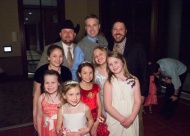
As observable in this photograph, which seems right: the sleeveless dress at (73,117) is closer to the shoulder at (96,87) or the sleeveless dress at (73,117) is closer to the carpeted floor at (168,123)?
the shoulder at (96,87)

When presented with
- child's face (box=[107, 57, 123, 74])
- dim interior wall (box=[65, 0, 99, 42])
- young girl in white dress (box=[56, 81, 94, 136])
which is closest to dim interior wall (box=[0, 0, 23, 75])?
dim interior wall (box=[65, 0, 99, 42])

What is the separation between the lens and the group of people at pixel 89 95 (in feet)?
7.04

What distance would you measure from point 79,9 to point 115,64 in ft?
18.1

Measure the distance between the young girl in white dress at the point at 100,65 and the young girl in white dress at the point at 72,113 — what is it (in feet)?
1.24

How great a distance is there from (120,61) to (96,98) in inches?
18.9

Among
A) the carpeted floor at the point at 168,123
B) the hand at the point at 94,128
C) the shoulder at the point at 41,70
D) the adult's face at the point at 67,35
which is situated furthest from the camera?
the carpeted floor at the point at 168,123

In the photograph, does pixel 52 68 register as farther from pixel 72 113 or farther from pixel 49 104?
pixel 72 113

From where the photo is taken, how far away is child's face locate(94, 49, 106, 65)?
237 cm

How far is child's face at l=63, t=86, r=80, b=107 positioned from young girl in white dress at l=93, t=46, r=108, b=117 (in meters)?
0.40

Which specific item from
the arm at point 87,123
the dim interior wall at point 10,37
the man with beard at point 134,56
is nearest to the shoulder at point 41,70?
the arm at point 87,123

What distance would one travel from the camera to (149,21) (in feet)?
18.7

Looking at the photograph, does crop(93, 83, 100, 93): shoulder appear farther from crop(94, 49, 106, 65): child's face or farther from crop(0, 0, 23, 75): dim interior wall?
crop(0, 0, 23, 75): dim interior wall

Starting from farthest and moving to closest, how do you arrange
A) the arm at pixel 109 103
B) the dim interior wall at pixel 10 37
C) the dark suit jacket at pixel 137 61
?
the dim interior wall at pixel 10 37 < the dark suit jacket at pixel 137 61 < the arm at pixel 109 103

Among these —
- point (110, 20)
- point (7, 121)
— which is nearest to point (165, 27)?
point (110, 20)
